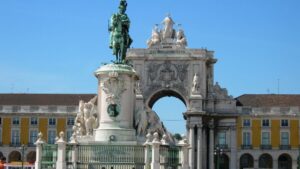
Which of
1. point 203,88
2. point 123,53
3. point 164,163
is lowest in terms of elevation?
point 164,163

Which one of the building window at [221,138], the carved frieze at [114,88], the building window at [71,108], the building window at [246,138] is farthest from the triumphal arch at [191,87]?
the carved frieze at [114,88]

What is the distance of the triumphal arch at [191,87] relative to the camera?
88500 millimetres

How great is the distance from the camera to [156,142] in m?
27.7

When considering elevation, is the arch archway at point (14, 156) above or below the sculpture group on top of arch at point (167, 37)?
below

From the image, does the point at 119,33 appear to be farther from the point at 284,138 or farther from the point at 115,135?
the point at 284,138

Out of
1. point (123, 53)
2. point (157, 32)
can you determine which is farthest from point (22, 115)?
point (123, 53)

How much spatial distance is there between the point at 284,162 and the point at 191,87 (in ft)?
52.7

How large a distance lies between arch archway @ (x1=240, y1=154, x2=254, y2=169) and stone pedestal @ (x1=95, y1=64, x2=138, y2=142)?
62183 mm

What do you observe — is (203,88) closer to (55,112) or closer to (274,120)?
(274,120)

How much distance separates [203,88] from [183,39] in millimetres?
6822

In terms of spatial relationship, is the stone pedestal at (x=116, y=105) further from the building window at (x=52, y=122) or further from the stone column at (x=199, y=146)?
the building window at (x=52, y=122)

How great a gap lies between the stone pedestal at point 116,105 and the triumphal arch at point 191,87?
57.1 metres

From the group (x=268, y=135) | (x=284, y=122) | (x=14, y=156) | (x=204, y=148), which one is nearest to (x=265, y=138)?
(x=268, y=135)

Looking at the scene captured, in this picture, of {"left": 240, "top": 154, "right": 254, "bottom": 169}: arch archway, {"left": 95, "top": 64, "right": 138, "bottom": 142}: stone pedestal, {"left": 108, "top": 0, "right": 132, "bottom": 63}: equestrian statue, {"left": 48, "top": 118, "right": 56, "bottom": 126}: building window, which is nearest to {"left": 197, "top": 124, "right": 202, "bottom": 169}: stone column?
{"left": 240, "top": 154, "right": 254, "bottom": 169}: arch archway
